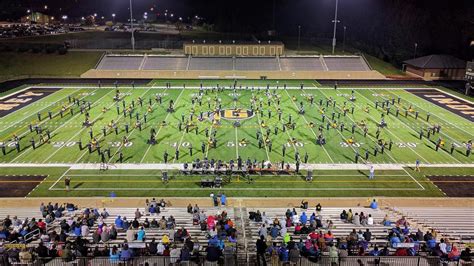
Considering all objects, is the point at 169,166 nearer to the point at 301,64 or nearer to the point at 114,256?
the point at 114,256

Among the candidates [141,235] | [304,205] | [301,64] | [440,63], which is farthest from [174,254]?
[440,63]

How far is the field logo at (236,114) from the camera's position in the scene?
37.9 m

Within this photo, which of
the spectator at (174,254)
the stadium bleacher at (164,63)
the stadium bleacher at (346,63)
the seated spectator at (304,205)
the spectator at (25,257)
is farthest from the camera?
the stadium bleacher at (346,63)

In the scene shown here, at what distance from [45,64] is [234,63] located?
26426 millimetres

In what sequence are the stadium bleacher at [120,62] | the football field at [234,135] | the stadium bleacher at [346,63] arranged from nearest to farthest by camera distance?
1. the football field at [234,135]
2. the stadium bleacher at [120,62]
3. the stadium bleacher at [346,63]

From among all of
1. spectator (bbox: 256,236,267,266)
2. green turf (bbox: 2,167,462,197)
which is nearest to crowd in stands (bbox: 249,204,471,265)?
spectator (bbox: 256,236,267,266)

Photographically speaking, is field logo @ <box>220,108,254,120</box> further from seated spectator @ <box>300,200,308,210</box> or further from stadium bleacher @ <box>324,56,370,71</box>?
stadium bleacher @ <box>324,56,370,71</box>

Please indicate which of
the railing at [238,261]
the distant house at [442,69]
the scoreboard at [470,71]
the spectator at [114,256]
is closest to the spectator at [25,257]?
the railing at [238,261]

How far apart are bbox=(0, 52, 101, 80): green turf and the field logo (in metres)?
27.9

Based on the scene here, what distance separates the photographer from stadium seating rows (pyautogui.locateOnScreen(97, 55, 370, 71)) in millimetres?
60688

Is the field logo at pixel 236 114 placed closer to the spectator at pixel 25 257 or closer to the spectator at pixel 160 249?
the spectator at pixel 160 249

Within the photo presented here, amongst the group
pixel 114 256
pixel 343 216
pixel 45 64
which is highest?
pixel 45 64

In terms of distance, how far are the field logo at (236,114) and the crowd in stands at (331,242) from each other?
20.4 meters

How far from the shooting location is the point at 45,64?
60.3 meters
